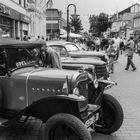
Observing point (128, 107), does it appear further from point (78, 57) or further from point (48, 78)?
point (78, 57)

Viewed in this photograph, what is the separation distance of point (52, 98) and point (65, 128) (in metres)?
0.48

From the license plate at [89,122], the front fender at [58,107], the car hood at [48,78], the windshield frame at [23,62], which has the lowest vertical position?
the license plate at [89,122]

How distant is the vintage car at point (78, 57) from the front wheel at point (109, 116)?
3.78 m

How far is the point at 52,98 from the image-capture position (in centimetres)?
464

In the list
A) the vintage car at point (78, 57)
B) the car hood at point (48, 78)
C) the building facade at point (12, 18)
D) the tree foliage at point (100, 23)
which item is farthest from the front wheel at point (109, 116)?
the tree foliage at point (100, 23)

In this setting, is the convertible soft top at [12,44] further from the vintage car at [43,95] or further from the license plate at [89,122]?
the license plate at [89,122]

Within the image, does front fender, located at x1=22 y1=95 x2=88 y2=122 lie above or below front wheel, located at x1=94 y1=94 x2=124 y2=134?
above

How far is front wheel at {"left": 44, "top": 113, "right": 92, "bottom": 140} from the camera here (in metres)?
4.32

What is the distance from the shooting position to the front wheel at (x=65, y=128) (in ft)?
14.2

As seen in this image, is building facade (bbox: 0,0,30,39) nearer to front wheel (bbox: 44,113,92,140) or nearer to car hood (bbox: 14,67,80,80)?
car hood (bbox: 14,67,80,80)

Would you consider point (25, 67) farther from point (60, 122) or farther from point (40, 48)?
point (60, 122)

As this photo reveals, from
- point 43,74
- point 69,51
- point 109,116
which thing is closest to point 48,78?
point 43,74

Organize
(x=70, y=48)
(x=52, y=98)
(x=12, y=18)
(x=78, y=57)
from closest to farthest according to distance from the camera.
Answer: (x=52, y=98)
(x=78, y=57)
(x=70, y=48)
(x=12, y=18)

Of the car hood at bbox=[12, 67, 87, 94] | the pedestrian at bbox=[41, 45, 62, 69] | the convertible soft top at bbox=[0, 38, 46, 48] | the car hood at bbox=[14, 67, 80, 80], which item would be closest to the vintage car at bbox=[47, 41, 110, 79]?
the pedestrian at bbox=[41, 45, 62, 69]
